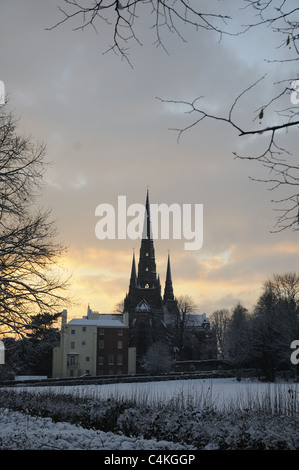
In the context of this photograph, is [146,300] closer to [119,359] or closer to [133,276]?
[133,276]

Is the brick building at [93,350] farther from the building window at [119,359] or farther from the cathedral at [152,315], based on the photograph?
the cathedral at [152,315]

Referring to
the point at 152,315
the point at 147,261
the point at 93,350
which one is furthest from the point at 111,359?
the point at 147,261

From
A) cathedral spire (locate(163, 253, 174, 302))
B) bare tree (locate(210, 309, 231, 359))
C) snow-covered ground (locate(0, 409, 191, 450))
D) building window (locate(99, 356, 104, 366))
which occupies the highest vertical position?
cathedral spire (locate(163, 253, 174, 302))

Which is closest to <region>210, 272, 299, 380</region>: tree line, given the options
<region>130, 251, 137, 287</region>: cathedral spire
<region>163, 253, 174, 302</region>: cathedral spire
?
<region>130, 251, 137, 287</region>: cathedral spire

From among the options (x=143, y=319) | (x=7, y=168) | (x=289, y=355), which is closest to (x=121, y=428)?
(x=7, y=168)

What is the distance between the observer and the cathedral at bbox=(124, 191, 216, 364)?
75375 millimetres

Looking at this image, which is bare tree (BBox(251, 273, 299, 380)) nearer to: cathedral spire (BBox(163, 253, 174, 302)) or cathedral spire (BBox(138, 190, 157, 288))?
cathedral spire (BBox(138, 190, 157, 288))

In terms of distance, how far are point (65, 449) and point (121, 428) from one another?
3819mm

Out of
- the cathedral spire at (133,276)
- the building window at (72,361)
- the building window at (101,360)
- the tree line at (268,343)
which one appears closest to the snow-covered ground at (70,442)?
the tree line at (268,343)

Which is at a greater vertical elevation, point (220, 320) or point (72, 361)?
point (220, 320)

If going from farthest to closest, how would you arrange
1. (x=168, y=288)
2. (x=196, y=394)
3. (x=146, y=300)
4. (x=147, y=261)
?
(x=168, y=288) < (x=147, y=261) < (x=146, y=300) < (x=196, y=394)

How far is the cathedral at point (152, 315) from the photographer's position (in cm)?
7538

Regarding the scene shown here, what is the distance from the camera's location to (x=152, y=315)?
7756 centimetres
